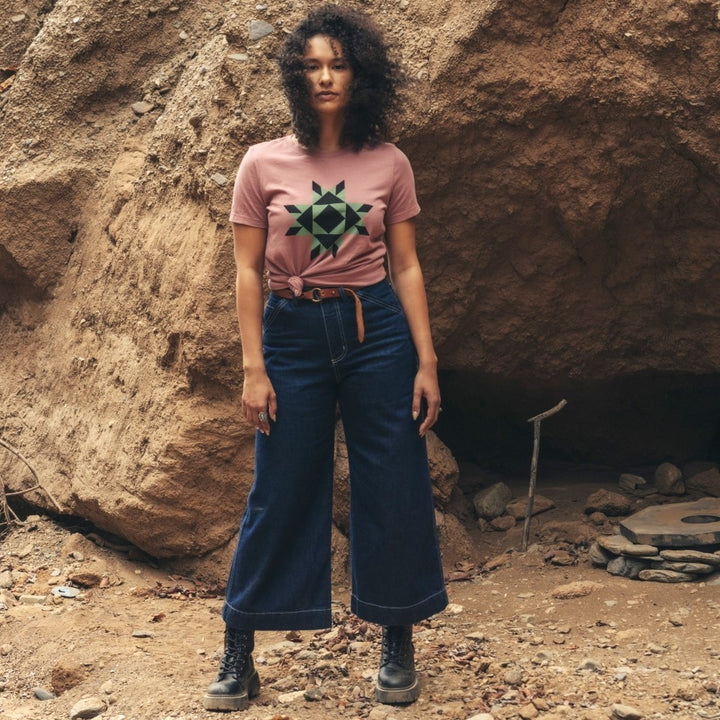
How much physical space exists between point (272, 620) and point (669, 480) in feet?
7.50

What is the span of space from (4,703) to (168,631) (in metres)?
0.60

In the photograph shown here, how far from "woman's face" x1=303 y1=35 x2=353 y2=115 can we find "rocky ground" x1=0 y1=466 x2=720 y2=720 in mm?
1613

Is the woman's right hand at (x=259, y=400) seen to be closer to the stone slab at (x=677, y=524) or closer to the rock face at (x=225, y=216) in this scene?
the rock face at (x=225, y=216)

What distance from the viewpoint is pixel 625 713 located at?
9.03ft

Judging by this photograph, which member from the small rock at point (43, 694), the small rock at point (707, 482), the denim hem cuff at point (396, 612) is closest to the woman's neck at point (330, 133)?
the denim hem cuff at point (396, 612)

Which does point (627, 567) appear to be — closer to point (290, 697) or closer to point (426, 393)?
point (426, 393)

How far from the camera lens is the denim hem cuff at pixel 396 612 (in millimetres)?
3000

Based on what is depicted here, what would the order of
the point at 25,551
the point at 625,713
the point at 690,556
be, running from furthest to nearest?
1. the point at 25,551
2. the point at 690,556
3. the point at 625,713

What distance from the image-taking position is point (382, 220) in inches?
117

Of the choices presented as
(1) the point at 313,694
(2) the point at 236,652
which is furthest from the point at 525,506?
(2) the point at 236,652

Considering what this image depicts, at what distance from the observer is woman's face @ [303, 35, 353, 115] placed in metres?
2.94

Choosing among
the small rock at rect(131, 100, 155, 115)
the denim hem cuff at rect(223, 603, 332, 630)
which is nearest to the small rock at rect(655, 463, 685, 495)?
the denim hem cuff at rect(223, 603, 332, 630)

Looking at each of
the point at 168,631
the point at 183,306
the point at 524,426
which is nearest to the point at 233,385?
the point at 183,306

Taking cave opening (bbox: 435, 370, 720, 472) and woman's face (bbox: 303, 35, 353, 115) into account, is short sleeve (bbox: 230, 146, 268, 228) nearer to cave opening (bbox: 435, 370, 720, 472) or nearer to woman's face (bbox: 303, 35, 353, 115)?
woman's face (bbox: 303, 35, 353, 115)
